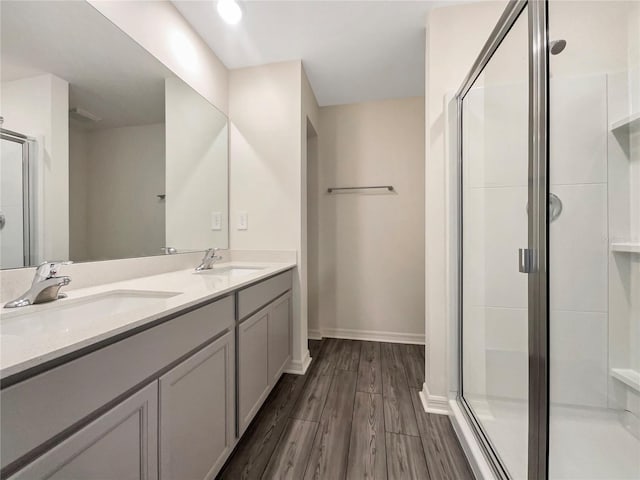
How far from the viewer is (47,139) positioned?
2.97 feet

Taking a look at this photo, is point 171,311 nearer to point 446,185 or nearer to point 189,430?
point 189,430

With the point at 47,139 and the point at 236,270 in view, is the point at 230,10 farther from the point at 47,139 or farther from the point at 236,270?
the point at 236,270

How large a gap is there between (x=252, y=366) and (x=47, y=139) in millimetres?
1249

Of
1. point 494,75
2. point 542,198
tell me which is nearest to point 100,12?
point 494,75

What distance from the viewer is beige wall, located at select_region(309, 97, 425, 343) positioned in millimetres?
2463

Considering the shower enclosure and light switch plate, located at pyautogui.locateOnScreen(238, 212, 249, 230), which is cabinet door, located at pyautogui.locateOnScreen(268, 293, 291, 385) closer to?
light switch plate, located at pyautogui.locateOnScreen(238, 212, 249, 230)

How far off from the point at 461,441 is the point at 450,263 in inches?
35.1

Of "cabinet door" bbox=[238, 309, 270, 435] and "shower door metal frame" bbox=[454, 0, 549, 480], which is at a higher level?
"shower door metal frame" bbox=[454, 0, 549, 480]

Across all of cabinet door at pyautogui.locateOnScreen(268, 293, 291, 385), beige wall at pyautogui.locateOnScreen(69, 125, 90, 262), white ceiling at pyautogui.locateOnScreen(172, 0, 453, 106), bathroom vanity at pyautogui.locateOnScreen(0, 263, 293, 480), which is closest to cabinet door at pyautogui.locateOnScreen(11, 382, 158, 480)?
bathroom vanity at pyautogui.locateOnScreen(0, 263, 293, 480)

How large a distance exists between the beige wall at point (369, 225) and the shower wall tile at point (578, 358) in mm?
1329

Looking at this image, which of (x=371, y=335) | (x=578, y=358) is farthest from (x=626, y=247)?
(x=371, y=335)

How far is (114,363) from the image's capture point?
59 centimetres

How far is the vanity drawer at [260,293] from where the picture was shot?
120 cm

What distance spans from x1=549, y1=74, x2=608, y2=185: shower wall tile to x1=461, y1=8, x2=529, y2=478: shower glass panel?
0.10 m
